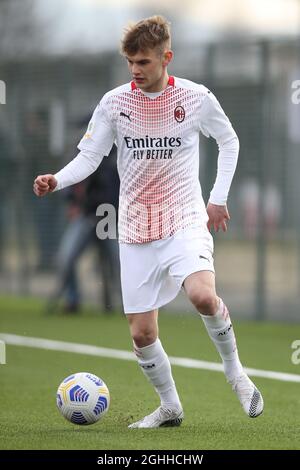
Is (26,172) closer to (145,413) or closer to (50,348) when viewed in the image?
(50,348)

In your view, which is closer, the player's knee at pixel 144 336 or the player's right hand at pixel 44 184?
the player's right hand at pixel 44 184

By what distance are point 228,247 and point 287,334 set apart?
2230 mm

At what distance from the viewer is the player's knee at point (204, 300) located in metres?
6.83

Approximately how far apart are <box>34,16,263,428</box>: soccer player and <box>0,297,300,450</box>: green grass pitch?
0.36 metres

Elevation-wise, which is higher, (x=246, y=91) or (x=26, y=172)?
(x=246, y=91)

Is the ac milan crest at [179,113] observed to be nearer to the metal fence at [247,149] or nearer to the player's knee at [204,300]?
the player's knee at [204,300]

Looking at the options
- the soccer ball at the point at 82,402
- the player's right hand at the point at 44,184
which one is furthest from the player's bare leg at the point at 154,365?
the player's right hand at the point at 44,184

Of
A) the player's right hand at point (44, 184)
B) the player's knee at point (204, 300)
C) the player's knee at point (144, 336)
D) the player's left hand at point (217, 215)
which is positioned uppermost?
the player's right hand at point (44, 184)

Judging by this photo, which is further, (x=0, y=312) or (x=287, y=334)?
(x=0, y=312)

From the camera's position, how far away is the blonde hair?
23.0 ft

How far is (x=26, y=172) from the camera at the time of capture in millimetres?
17469

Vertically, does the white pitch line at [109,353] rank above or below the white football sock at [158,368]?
below

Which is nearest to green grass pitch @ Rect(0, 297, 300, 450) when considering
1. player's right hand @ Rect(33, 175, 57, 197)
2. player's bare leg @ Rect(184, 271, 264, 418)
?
player's bare leg @ Rect(184, 271, 264, 418)
